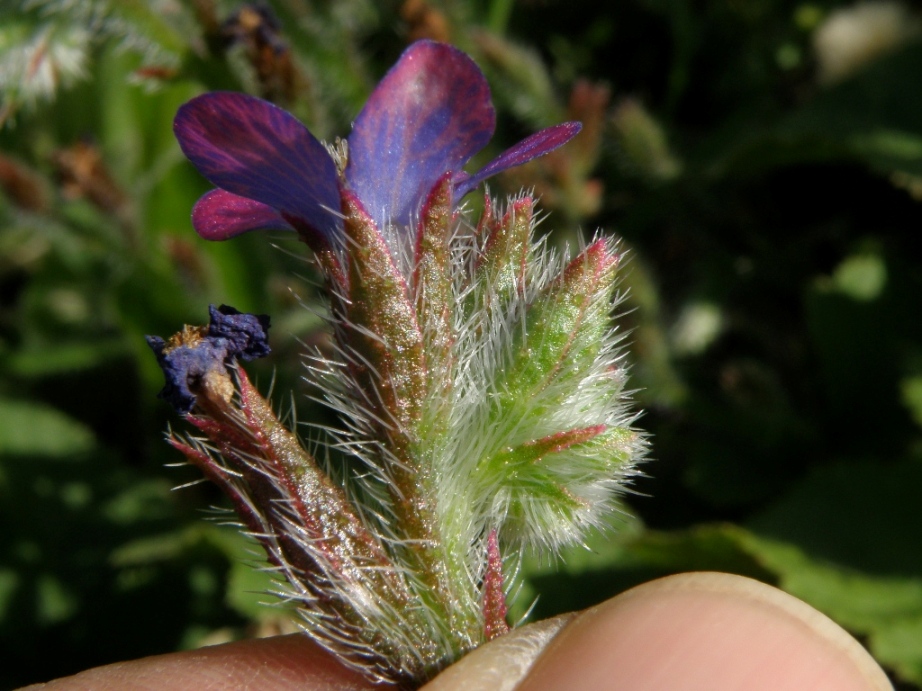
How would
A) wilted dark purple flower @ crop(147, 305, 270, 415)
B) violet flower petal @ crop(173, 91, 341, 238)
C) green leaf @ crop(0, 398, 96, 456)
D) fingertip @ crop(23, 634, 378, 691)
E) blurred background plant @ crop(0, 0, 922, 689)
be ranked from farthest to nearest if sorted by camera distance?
green leaf @ crop(0, 398, 96, 456)
blurred background plant @ crop(0, 0, 922, 689)
fingertip @ crop(23, 634, 378, 691)
wilted dark purple flower @ crop(147, 305, 270, 415)
violet flower petal @ crop(173, 91, 341, 238)

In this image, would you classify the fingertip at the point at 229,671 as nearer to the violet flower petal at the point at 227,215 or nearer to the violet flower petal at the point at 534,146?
the violet flower petal at the point at 227,215

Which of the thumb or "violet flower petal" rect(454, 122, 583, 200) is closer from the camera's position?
"violet flower petal" rect(454, 122, 583, 200)

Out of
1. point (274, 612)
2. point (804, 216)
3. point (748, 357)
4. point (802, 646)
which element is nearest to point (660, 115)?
point (804, 216)

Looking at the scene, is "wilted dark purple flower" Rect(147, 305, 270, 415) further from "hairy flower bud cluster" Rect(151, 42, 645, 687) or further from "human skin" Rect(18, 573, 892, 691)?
"human skin" Rect(18, 573, 892, 691)

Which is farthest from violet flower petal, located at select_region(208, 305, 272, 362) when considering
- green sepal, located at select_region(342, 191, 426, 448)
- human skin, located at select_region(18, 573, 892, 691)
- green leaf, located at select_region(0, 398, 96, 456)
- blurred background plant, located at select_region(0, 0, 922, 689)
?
green leaf, located at select_region(0, 398, 96, 456)

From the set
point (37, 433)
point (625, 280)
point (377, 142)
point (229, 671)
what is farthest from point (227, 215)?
point (37, 433)

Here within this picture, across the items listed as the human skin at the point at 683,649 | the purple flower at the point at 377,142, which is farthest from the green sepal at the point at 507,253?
the human skin at the point at 683,649

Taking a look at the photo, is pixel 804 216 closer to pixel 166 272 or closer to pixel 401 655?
pixel 166 272
